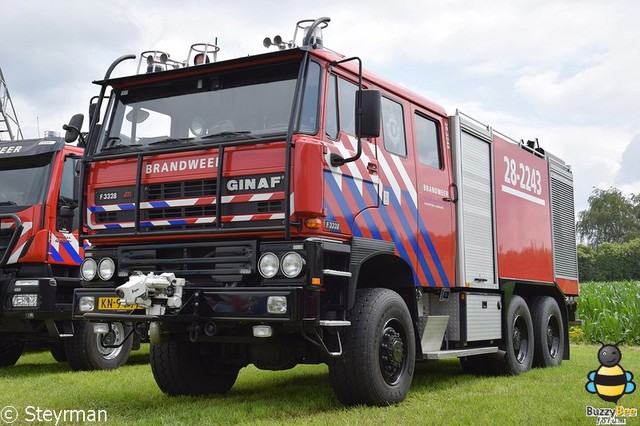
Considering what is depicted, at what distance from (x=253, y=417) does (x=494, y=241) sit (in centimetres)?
448

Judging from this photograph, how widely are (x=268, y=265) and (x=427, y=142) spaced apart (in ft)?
10.1

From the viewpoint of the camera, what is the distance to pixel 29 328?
10.1 meters

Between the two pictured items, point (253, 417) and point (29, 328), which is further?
point (29, 328)

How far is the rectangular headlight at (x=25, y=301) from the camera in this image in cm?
974

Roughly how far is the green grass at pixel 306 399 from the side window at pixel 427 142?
247 cm

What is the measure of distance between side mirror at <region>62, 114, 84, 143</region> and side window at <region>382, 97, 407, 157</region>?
117 inches

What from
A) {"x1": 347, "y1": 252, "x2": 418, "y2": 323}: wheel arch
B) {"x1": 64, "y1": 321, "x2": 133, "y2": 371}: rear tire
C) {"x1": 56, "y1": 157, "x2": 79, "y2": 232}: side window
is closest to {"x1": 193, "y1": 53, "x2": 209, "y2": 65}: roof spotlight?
{"x1": 347, "y1": 252, "x2": 418, "y2": 323}: wheel arch

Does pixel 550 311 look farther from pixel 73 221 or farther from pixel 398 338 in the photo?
pixel 73 221

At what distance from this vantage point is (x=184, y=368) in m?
7.78

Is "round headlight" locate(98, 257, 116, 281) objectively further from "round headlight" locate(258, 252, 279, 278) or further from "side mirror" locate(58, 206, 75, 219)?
"side mirror" locate(58, 206, 75, 219)

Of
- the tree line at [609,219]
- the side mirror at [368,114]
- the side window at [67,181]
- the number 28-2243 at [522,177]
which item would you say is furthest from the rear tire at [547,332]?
the tree line at [609,219]

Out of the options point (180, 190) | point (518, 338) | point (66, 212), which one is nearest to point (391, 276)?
point (180, 190)

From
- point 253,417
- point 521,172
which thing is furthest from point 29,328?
point 521,172

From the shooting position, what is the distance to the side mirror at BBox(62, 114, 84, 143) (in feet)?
24.8
